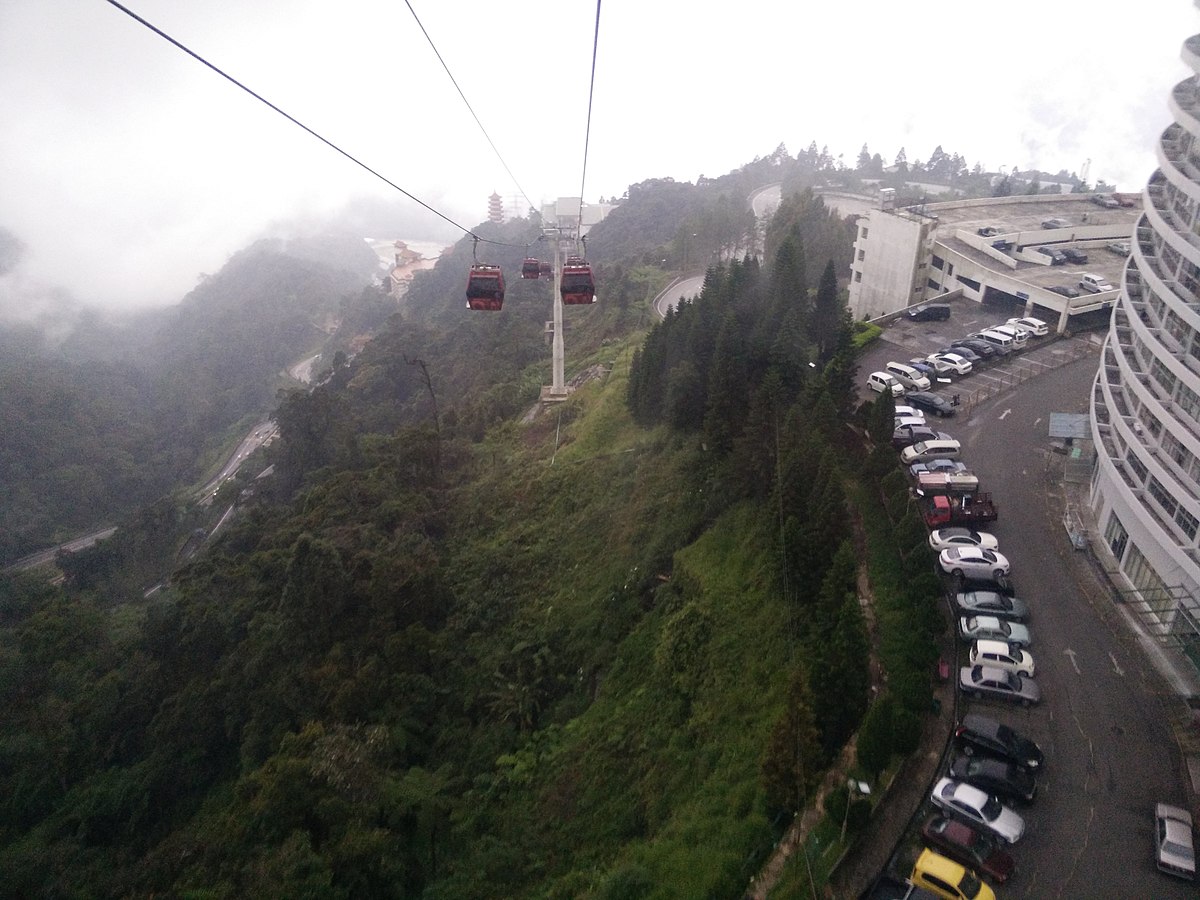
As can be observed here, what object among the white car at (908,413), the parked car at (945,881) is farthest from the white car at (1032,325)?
the parked car at (945,881)

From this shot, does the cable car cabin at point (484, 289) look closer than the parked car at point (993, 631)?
No

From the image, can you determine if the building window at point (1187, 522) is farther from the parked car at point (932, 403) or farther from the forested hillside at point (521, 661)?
the parked car at point (932, 403)

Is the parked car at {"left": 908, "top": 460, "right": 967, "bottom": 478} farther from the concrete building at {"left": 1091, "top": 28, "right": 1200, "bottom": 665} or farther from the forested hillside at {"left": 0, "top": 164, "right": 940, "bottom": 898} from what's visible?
the concrete building at {"left": 1091, "top": 28, "right": 1200, "bottom": 665}

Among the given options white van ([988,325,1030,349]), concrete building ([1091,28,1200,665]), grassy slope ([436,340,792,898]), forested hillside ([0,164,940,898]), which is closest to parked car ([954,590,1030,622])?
forested hillside ([0,164,940,898])

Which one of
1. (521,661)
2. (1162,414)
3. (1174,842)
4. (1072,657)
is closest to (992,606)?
(1072,657)

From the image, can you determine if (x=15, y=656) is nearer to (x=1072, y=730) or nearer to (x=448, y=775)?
(x=448, y=775)

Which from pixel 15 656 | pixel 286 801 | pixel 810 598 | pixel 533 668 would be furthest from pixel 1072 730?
pixel 15 656
